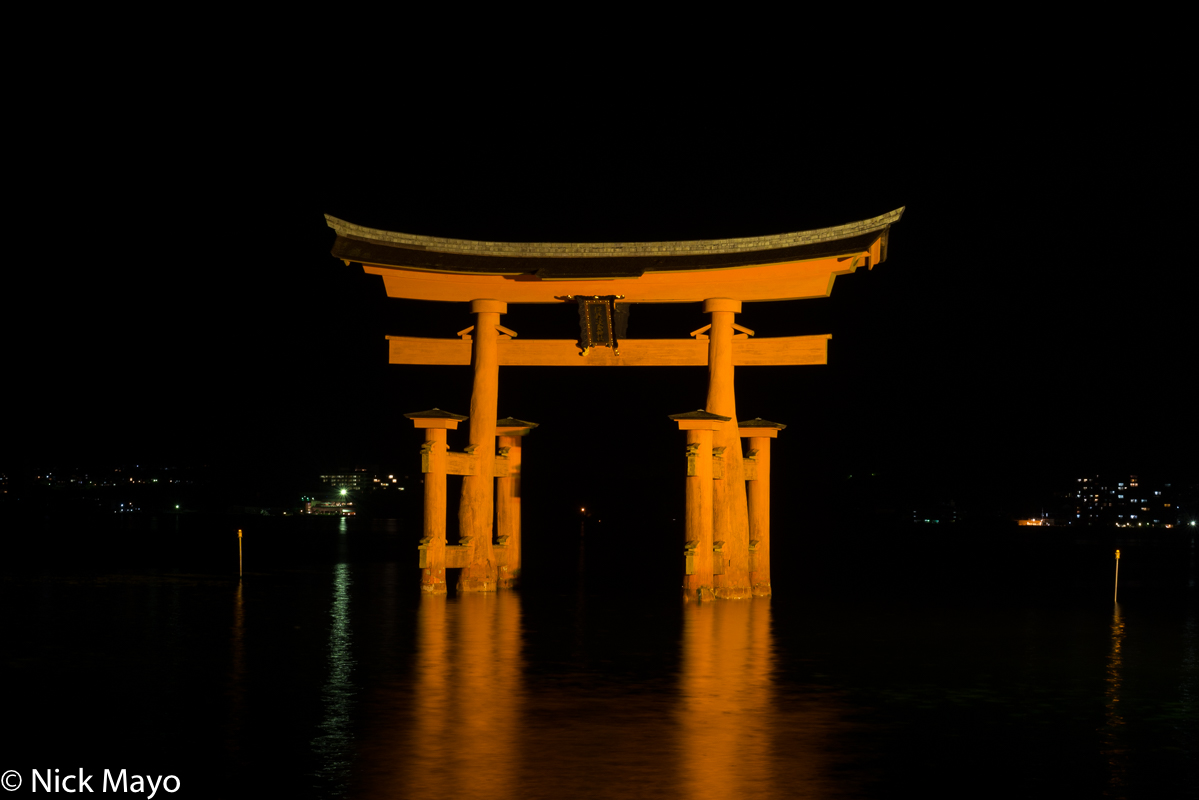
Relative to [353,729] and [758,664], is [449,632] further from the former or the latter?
[353,729]

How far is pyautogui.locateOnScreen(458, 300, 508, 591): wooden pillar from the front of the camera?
19625mm

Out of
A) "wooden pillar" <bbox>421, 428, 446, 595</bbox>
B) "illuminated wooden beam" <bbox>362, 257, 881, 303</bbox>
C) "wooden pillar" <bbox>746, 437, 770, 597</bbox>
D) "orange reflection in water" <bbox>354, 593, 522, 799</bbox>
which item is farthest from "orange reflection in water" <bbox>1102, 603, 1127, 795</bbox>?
"wooden pillar" <bbox>421, 428, 446, 595</bbox>

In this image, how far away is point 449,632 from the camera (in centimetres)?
1603

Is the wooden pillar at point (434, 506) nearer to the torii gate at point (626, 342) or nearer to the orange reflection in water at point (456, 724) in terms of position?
the torii gate at point (626, 342)

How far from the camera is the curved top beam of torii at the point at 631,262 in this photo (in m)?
18.1

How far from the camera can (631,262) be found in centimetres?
1873

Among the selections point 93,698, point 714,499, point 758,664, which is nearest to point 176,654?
point 93,698

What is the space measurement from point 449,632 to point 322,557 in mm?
30050

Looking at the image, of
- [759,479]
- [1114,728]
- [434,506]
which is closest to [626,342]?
[759,479]

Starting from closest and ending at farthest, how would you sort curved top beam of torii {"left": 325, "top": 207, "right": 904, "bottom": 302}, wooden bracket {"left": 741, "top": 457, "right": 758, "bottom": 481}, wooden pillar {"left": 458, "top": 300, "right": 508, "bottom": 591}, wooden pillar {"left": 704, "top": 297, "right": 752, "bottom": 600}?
curved top beam of torii {"left": 325, "top": 207, "right": 904, "bottom": 302} < wooden pillar {"left": 704, "top": 297, "right": 752, "bottom": 600} < wooden pillar {"left": 458, "top": 300, "right": 508, "bottom": 591} < wooden bracket {"left": 741, "top": 457, "right": 758, "bottom": 481}

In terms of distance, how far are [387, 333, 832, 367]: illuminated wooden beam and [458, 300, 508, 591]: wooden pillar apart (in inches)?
19.8

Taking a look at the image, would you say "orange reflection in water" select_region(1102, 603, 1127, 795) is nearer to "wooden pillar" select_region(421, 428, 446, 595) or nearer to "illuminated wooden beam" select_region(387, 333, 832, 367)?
"illuminated wooden beam" select_region(387, 333, 832, 367)

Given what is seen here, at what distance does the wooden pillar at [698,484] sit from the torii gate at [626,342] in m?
0.02

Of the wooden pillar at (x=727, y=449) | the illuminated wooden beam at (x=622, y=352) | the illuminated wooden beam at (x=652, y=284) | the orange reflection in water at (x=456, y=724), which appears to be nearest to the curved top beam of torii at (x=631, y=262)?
the illuminated wooden beam at (x=652, y=284)
